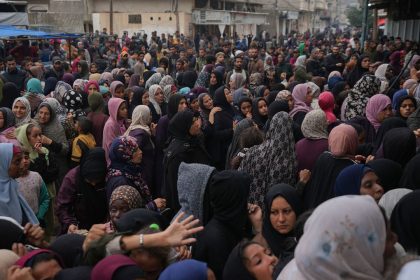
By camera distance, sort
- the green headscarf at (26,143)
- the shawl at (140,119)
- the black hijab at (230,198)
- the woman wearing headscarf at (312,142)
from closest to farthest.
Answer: the black hijab at (230,198) → the woman wearing headscarf at (312,142) → the green headscarf at (26,143) → the shawl at (140,119)

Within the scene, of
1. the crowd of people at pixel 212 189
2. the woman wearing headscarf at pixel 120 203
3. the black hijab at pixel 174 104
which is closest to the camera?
the crowd of people at pixel 212 189

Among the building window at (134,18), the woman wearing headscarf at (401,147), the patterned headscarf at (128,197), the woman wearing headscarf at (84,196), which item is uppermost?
the building window at (134,18)

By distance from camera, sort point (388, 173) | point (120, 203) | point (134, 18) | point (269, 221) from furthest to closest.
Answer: point (134, 18) < point (388, 173) < point (120, 203) < point (269, 221)

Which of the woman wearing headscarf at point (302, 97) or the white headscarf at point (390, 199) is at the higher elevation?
the woman wearing headscarf at point (302, 97)

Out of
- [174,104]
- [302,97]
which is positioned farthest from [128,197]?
[302,97]

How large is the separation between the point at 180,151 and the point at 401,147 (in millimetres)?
1834

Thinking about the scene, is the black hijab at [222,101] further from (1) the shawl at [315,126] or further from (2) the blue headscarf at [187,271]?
(2) the blue headscarf at [187,271]

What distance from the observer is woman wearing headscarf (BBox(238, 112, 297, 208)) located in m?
4.12

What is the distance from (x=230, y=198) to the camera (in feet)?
10.3

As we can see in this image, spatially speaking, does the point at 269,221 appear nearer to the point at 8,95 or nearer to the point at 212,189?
the point at 212,189

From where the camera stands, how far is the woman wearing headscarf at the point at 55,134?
17.7 feet

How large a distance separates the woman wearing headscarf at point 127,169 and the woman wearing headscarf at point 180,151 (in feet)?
1.14

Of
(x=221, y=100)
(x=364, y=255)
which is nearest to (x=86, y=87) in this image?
(x=221, y=100)

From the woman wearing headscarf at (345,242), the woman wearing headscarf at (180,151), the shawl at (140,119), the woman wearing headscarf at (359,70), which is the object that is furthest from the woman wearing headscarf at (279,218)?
the woman wearing headscarf at (359,70)
